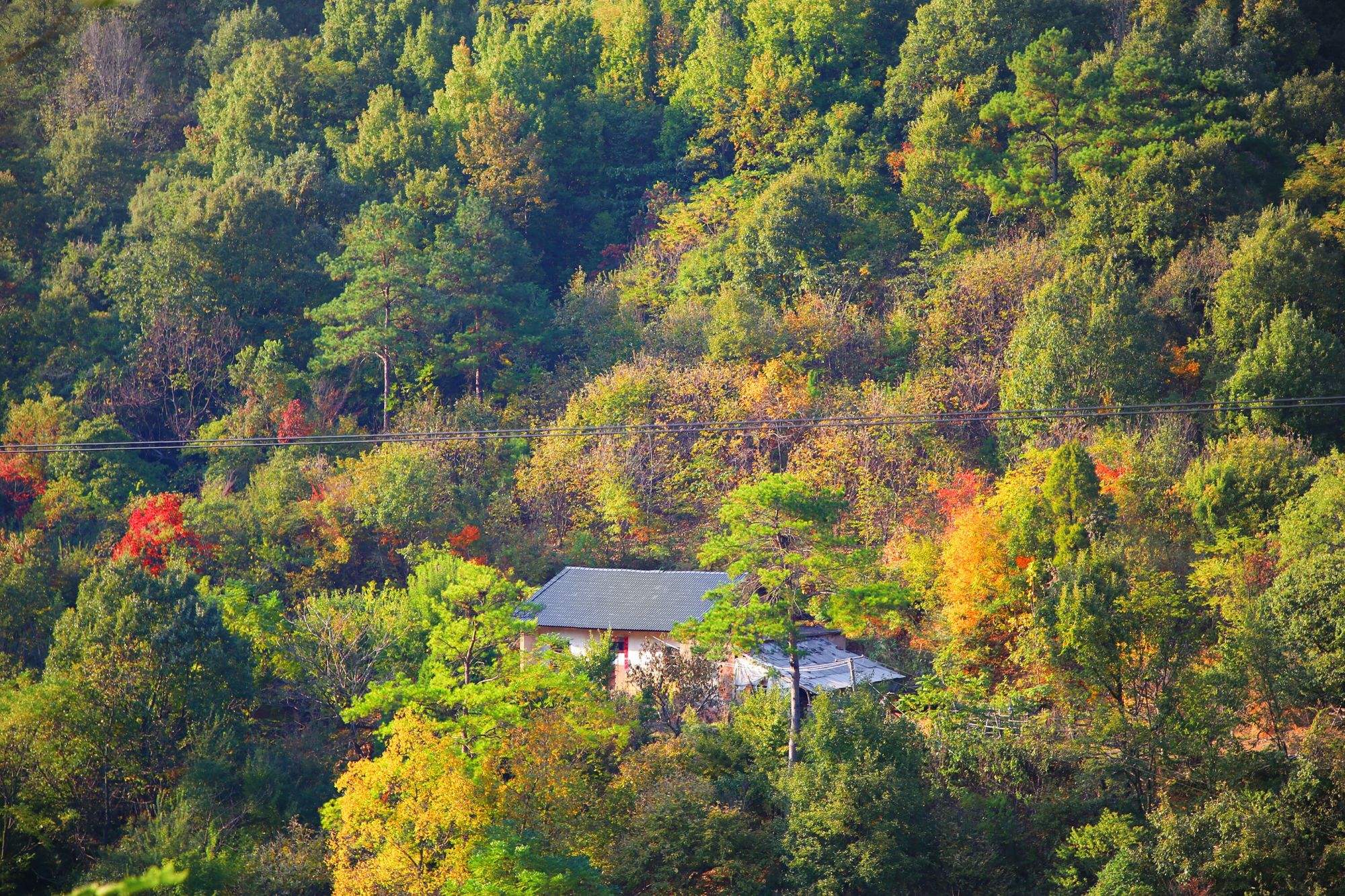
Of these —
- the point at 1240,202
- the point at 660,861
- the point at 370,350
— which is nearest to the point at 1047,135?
the point at 1240,202

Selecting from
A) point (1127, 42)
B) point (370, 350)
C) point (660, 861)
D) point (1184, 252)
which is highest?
point (1127, 42)

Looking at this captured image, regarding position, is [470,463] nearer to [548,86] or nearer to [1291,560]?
[548,86]

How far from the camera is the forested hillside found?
24.0 meters

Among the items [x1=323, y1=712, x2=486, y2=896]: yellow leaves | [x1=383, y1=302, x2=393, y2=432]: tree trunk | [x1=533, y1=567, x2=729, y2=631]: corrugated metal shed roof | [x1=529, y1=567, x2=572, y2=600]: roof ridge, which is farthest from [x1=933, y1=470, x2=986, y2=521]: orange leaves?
[x1=383, y1=302, x2=393, y2=432]: tree trunk

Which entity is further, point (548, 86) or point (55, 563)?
point (548, 86)

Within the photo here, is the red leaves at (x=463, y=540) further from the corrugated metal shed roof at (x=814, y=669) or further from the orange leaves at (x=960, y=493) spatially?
the orange leaves at (x=960, y=493)

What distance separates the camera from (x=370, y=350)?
140 ft

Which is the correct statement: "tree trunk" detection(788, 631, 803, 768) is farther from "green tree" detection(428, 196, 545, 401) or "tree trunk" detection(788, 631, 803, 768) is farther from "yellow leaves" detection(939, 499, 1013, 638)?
"green tree" detection(428, 196, 545, 401)

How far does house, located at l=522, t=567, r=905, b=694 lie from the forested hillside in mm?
1407

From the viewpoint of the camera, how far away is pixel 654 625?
3212cm

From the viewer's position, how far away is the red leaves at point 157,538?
34750 millimetres

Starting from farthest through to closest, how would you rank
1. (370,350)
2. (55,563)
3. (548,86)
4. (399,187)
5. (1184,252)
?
(548,86) < (399,187) < (370,350) < (1184,252) < (55,563)

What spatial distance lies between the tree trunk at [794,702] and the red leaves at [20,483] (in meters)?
24.1

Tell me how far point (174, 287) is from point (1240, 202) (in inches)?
1341
